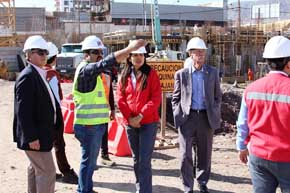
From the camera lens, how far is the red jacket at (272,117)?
141 inches

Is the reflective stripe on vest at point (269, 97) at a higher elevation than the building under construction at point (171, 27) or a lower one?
lower

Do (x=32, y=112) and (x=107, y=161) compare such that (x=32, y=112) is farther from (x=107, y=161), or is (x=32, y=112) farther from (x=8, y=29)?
(x=8, y=29)

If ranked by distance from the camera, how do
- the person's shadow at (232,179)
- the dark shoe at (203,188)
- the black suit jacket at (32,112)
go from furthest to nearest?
the person's shadow at (232,179)
the dark shoe at (203,188)
the black suit jacket at (32,112)

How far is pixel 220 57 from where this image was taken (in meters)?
45.1


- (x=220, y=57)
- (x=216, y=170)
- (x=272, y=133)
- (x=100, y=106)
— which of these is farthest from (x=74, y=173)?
(x=220, y=57)

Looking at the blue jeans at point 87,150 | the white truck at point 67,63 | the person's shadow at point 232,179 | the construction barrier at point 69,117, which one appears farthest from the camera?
the white truck at point 67,63

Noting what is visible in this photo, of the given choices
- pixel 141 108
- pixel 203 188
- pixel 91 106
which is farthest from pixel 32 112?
pixel 203 188

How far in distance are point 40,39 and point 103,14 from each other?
264 ft

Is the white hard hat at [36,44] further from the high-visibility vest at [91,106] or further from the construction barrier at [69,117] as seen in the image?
the construction barrier at [69,117]

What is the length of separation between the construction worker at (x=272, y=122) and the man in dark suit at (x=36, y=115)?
1.97 metres

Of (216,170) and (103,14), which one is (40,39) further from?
(103,14)

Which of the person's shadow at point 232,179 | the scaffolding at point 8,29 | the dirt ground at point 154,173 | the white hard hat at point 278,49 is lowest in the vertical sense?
the person's shadow at point 232,179

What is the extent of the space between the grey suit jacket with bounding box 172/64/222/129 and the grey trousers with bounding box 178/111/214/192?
0.08 meters

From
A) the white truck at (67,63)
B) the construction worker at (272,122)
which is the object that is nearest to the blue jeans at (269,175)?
the construction worker at (272,122)
